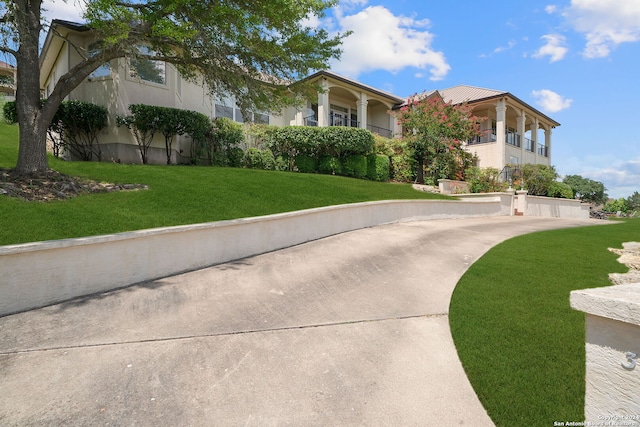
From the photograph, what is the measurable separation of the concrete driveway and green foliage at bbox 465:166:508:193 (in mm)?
14143

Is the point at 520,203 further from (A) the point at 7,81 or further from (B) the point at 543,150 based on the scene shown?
(A) the point at 7,81

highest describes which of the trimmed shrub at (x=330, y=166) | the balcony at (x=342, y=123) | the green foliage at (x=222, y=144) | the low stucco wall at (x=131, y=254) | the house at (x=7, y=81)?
the house at (x=7, y=81)

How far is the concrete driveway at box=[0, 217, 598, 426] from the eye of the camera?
2.58 meters

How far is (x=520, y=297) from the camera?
188 inches

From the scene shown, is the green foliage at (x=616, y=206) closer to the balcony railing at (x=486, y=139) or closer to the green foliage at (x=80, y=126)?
the balcony railing at (x=486, y=139)

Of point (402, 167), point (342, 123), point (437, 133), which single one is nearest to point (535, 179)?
point (437, 133)

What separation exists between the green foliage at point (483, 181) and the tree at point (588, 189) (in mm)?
17155

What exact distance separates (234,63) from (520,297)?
8591 millimetres

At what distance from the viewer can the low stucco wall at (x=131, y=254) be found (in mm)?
4258

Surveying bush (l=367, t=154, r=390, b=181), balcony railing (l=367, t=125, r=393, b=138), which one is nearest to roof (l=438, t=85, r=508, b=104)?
balcony railing (l=367, t=125, r=393, b=138)

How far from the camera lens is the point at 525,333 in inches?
145

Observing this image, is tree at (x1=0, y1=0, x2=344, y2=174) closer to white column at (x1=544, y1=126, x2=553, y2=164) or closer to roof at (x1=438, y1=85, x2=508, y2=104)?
roof at (x1=438, y1=85, x2=508, y2=104)

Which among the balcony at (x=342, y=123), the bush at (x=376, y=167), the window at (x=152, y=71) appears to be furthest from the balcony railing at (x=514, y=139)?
the window at (x=152, y=71)

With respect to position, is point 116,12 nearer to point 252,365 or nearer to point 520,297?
point 252,365
